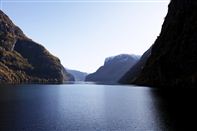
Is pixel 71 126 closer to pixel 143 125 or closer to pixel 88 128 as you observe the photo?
pixel 88 128

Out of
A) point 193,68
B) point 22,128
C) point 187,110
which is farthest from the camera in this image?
point 193,68

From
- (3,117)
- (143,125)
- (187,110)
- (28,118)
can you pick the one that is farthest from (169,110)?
(3,117)

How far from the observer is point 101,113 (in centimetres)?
9194

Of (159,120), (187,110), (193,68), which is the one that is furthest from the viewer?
(193,68)

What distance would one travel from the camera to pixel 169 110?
93812 millimetres

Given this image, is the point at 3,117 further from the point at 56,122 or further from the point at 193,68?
the point at 193,68

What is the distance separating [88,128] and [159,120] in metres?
20.2

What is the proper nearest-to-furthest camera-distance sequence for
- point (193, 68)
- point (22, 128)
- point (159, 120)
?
1. point (22, 128)
2. point (159, 120)
3. point (193, 68)

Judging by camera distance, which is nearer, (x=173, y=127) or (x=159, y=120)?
(x=173, y=127)

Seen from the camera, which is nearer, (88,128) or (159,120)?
(88,128)

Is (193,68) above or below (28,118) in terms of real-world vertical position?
above

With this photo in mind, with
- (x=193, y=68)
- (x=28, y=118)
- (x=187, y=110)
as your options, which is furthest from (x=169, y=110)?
(x=193, y=68)

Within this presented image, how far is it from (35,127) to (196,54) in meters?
155

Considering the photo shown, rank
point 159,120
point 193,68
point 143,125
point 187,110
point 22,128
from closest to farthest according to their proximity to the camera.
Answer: point 22,128
point 143,125
point 159,120
point 187,110
point 193,68
